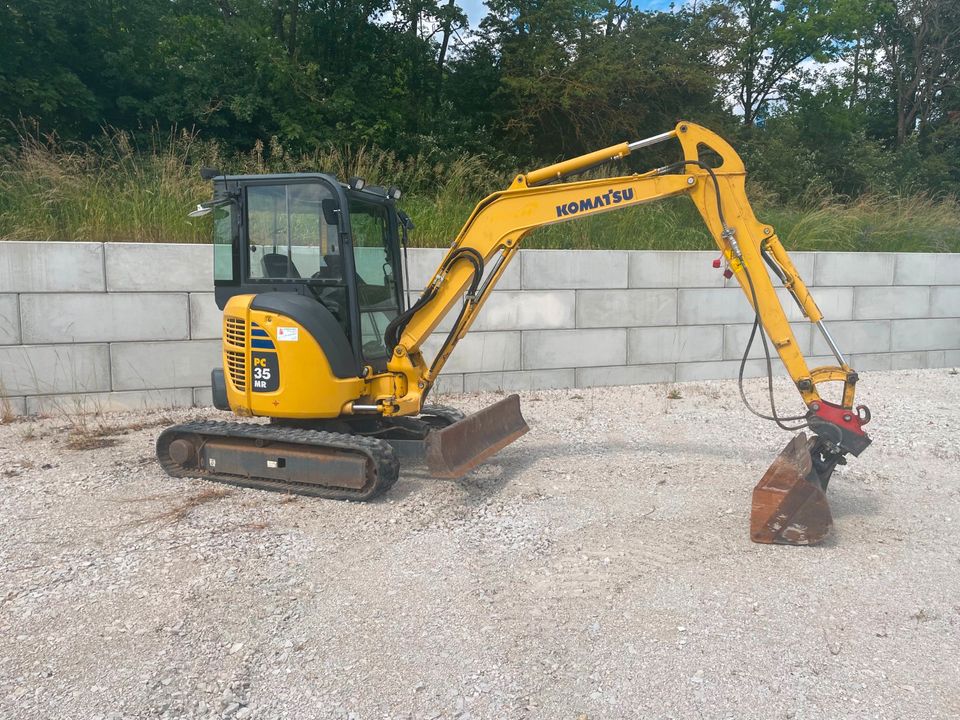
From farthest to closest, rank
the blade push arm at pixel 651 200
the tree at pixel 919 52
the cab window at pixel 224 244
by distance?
the tree at pixel 919 52
the cab window at pixel 224 244
the blade push arm at pixel 651 200

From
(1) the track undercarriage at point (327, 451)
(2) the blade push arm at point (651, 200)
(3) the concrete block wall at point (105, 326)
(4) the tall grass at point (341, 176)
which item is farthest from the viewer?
(4) the tall grass at point (341, 176)

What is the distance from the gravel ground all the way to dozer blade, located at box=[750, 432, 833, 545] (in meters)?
0.09

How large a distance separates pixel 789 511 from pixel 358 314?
114 inches

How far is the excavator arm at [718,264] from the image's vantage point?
4082 millimetres

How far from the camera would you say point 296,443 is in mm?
4742

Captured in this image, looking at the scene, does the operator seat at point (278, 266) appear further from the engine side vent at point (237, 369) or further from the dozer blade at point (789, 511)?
the dozer blade at point (789, 511)

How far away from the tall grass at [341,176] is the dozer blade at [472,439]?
3549 mm

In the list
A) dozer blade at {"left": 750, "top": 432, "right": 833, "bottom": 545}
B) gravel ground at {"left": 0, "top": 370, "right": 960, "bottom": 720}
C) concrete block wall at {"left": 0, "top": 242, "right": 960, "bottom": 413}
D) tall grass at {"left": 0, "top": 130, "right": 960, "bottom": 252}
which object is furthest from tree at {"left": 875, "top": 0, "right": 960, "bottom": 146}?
dozer blade at {"left": 750, "top": 432, "right": 833, "bottom": 545}

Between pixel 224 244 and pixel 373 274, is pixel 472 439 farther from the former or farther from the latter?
pixel 224 244

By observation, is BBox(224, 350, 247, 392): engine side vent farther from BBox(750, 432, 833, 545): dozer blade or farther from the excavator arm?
BBox(750, 432, 833, 545): dozer blade

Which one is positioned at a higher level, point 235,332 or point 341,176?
point 341,176

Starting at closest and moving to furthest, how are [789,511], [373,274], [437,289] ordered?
[789,511], [437,289], [373,274]

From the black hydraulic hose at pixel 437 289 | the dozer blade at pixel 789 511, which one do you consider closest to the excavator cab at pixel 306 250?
the black hydraulic hose at pixel 437 289

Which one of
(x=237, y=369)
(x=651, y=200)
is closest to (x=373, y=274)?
(x=237, y=369)
